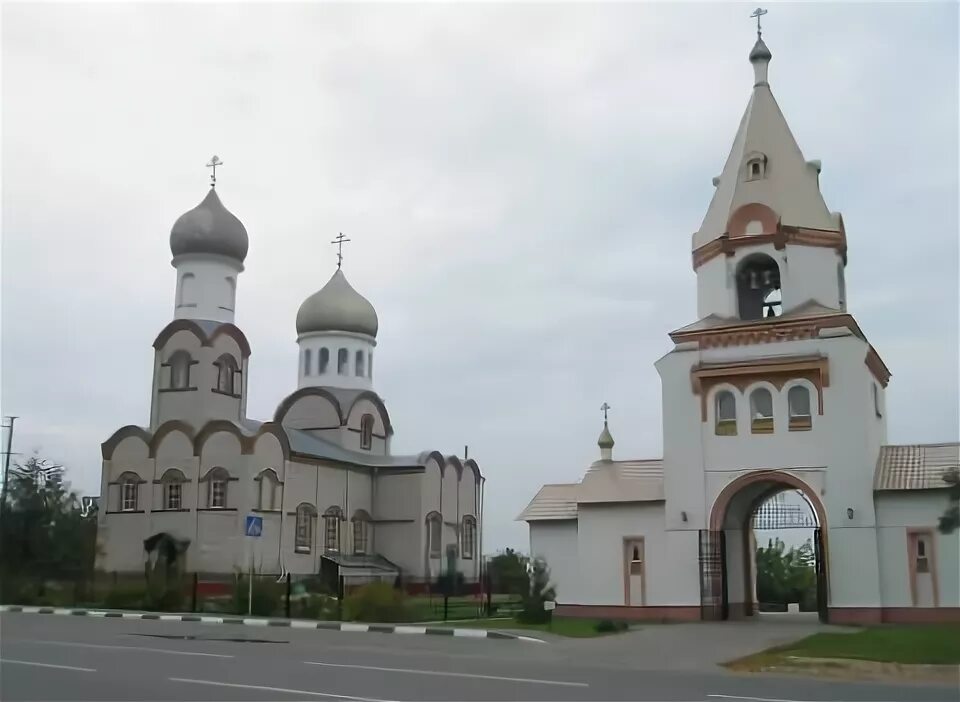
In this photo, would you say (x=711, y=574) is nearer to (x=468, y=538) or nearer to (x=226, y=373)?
(x=226, y=373)

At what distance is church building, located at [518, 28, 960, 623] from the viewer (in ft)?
62.0

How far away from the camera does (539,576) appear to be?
22312mm

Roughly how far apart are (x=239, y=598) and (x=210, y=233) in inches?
603

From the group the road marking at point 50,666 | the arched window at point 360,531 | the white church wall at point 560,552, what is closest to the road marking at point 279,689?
the road marking at point 50,666

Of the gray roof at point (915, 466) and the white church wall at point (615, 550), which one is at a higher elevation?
the gray roof at point (915, 466)

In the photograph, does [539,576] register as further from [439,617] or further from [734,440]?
[734,440]

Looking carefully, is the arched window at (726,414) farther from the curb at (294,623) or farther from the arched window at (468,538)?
the arched window at (468,538)

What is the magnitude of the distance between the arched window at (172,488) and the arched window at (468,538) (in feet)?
40.3

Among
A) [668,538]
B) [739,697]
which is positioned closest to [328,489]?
[668,538]

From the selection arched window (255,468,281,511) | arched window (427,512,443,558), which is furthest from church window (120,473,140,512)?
arched window (427,512,443,558)

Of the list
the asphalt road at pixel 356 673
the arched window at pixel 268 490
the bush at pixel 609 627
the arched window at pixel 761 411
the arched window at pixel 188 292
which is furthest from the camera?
the arched window at pixel 188 292

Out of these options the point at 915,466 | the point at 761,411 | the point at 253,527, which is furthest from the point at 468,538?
the point at 915,466

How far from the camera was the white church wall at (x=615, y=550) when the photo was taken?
67.7 feet

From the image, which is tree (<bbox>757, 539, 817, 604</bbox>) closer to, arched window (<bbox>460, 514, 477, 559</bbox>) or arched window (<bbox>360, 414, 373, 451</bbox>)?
arched window (<bbox>460, 514, 477, 559</bbox>)
